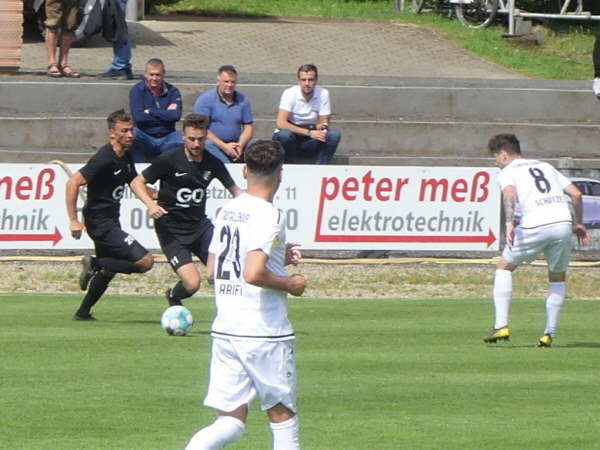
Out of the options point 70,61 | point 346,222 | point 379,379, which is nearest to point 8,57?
point 70,61

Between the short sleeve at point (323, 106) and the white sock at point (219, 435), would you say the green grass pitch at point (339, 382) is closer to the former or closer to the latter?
the white sock at point (219, 435)

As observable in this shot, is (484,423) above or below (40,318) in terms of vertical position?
above

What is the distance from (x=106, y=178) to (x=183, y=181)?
37.9 inches

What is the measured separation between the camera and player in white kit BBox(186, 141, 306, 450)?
23.1 feet

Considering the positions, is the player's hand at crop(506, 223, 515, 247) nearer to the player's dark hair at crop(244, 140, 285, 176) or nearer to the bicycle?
the player's dark hair at crop(244, 140, 285, 176)

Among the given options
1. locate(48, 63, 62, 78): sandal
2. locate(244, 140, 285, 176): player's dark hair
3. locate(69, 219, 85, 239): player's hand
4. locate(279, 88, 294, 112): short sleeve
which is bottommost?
locate(69, 219, 85, 239): player's hand

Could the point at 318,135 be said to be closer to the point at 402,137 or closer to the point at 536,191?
the point at 402,137

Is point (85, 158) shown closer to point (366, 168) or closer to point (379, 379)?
point (366, 168)

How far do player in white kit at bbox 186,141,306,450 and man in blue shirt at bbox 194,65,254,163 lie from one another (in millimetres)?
12028

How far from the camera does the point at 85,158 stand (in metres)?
20.8

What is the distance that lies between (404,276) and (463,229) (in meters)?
1.14

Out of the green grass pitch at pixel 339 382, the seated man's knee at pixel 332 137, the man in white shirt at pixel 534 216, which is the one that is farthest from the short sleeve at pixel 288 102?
the man in white shirt at pixel 534 216

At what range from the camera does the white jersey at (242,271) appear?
7.08 metres

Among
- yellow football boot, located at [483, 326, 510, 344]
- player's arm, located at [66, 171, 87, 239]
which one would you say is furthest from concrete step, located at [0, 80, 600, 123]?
yellow football boot, located at [483, 326, 510, 344]
